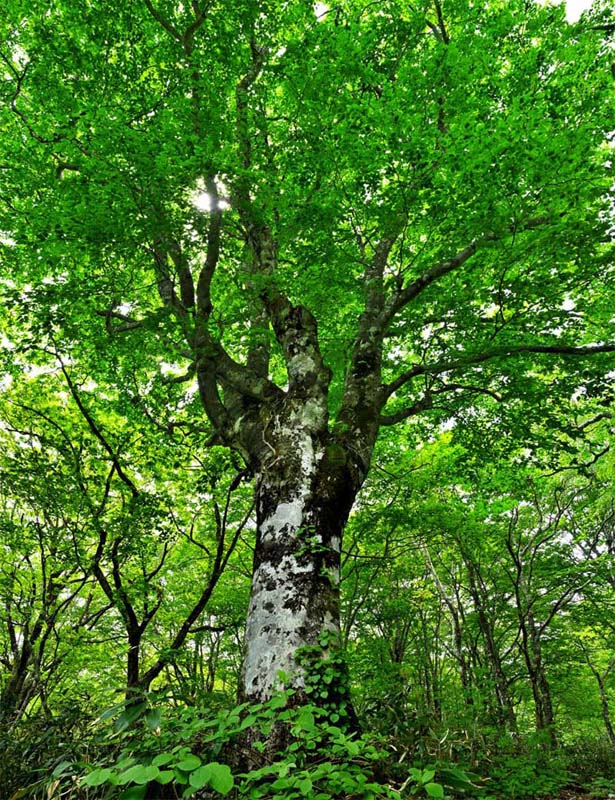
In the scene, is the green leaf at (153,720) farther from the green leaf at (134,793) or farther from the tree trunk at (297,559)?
the tree trunk at (297,559)

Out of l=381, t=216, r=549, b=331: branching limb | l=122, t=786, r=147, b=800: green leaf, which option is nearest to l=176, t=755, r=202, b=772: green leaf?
l=122, t=786, r=147, b=800: green leaf

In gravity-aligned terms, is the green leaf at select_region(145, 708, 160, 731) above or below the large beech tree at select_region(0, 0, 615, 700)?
below

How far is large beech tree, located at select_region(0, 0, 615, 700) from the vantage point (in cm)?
420

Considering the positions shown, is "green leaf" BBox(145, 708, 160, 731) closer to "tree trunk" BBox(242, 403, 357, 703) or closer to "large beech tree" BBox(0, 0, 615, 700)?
"tree trunk" BBox(242, 403, 357, 703)

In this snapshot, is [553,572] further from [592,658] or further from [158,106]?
[158,106]

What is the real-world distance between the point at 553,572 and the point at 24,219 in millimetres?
12081

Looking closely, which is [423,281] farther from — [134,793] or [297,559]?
[134,793]

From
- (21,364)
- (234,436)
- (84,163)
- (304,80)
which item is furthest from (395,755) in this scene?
(21,364)

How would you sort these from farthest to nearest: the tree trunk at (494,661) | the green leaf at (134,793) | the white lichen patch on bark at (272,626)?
the tree trunk at (494,661) → the white lichen patch on bark at (272,626) → the green leaf at (134,793)

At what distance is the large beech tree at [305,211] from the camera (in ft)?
13.8

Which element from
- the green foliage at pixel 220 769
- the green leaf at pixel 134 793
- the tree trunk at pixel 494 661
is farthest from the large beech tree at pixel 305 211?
the tree trunk at pixel 494 661

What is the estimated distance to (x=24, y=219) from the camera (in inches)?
221

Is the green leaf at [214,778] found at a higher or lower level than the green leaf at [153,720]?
lower

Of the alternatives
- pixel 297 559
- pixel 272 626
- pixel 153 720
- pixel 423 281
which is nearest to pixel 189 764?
pixel 153 720
